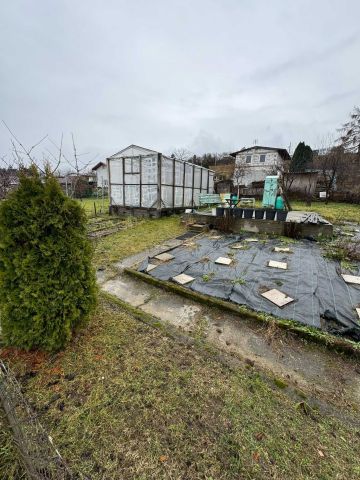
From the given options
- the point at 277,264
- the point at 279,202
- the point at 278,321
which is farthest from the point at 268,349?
the point at 279,202

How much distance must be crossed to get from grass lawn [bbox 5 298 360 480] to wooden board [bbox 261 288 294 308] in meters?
1.28

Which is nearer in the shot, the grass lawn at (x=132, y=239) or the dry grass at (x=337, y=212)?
the grass lawn at (x=132, y=239)

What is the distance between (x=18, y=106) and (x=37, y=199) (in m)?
4.99

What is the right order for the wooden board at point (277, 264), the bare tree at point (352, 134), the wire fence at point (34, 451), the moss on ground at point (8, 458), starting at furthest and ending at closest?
1. the bare tree at point (352, 134)
2. the wooden board at point (277, 264)
3. the moss on ground at point (8, 458)
4. the wire fence at point (34, 451)

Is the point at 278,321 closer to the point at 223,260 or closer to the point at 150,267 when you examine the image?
the point at 223,260

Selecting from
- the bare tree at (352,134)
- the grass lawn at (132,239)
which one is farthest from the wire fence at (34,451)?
the bare tree at (352,134)

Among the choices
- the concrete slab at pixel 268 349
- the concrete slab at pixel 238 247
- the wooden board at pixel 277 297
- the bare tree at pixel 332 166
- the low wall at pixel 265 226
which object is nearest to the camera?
the concrete slab at pixel 268 349

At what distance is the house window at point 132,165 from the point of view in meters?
10.5

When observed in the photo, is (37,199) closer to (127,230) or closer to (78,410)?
(78,410)

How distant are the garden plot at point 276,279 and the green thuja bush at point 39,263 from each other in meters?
2.03

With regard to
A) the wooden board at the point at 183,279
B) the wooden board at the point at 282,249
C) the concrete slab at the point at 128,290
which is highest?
the wooden board at the point at 282,249

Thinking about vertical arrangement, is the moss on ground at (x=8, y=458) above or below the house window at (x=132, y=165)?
below

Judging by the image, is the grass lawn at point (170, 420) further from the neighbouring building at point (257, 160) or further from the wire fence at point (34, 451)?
the neighbouring building at point (257, 160)

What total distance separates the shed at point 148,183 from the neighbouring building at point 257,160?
1500cm
